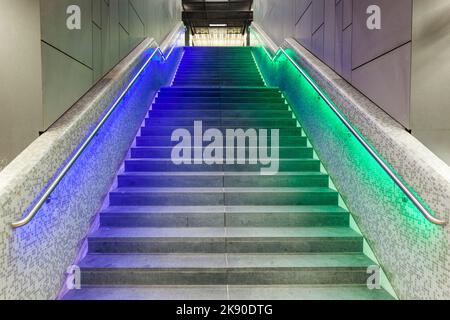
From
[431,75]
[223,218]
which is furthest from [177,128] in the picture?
[431,75]

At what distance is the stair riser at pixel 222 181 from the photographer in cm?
296

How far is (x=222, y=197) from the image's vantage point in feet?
9.09

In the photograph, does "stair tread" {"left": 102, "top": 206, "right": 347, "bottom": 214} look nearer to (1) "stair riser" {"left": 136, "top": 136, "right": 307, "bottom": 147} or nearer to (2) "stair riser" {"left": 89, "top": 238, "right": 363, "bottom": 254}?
(2) "stair riser" {"left": 89, "top": 238, "right": 363, "bottom": 254}

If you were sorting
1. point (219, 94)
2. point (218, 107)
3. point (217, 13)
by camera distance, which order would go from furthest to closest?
point (217, 13), point (219, 94), point (218, 107)

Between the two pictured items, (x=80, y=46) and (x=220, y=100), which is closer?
(x=80, y=46)

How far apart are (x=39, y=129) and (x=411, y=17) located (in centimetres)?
227

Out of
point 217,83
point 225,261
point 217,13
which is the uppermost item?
point 217,13

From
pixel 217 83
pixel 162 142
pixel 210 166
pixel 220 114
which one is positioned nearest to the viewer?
pixel 210 166

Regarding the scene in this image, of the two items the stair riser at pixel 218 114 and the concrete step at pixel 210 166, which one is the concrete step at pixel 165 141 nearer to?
the concrete step at pixel 210 166

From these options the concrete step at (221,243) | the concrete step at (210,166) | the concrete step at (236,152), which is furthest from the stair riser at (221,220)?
the concrete step at (236,152)

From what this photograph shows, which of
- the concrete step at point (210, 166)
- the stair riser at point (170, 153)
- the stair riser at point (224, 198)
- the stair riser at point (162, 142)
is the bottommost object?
the stair riser at point (224, 198)

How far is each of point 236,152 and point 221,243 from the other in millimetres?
1288

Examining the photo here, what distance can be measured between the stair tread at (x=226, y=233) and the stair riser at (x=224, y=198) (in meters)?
0.31

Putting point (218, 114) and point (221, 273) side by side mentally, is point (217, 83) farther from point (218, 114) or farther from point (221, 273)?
point (221, 273)
